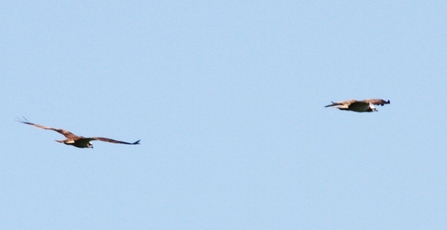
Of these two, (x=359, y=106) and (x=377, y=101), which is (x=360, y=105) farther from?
(x=377, y=101)

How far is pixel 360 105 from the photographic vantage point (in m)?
43.0

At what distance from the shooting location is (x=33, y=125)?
43344 millimetres

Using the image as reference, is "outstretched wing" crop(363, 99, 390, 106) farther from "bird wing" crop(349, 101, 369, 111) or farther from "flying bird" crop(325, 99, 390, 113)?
"bird wing" crop(349, 101, 369, 111)

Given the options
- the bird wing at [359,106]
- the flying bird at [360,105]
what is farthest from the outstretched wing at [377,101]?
the bird wing at [359,106]

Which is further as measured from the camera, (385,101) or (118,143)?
(385,101)

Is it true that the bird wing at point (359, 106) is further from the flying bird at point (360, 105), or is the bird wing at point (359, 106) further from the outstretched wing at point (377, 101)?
the outstretched wing at point (377, 101)

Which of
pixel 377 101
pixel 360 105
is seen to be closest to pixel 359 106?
pixel 360 105

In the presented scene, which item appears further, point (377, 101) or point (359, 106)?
point (377, 101)

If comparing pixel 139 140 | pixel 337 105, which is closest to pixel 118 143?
pixel 139 140

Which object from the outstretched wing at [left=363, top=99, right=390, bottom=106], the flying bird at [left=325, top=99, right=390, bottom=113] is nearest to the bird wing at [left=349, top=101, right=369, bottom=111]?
the flying bird at [left=325, top=99, right=390, bottom=113]

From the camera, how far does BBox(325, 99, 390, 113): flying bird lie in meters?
42.7

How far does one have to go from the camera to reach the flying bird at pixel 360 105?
42.7 metres

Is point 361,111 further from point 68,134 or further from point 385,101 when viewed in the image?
point 68,134

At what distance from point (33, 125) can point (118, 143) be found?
15.6ft
